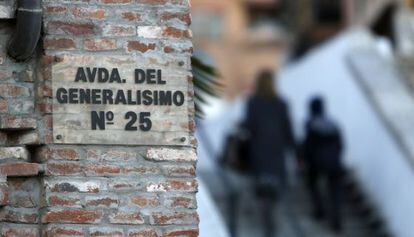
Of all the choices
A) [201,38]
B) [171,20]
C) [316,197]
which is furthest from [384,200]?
[201,38]

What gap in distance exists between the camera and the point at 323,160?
A: 16.7 m

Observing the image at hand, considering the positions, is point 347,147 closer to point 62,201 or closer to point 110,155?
point 110,155

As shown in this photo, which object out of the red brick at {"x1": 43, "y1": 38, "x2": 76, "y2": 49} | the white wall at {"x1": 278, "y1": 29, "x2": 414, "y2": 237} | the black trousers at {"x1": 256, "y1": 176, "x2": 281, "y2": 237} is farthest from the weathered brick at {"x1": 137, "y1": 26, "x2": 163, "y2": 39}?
the white wall at {"x1": 278, "y1": 29, "x2": 414, "y2": 237}

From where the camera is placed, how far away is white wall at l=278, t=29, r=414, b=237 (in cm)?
1654

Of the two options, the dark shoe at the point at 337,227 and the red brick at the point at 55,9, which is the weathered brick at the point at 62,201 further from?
the dark shoe at the point at 337,227

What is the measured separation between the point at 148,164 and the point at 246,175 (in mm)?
9779

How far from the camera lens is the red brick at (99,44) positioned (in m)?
8.22

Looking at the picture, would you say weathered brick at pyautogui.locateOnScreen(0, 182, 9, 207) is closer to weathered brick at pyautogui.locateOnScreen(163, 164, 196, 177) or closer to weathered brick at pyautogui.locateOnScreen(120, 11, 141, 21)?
weathered brick at pyautogui.locateOnScreen(163, 164, 196, 177)

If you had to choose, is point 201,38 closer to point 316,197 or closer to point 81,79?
point 316,197

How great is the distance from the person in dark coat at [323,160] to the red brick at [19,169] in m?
8.63

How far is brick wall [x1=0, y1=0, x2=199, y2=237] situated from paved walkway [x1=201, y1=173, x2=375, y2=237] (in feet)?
24.5

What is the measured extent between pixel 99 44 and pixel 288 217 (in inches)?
332

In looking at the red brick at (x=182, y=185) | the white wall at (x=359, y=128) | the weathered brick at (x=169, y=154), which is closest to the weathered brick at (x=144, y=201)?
the red brick at (x=182, y=185)

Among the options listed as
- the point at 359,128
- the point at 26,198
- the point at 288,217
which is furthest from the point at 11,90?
the point at 359,128
